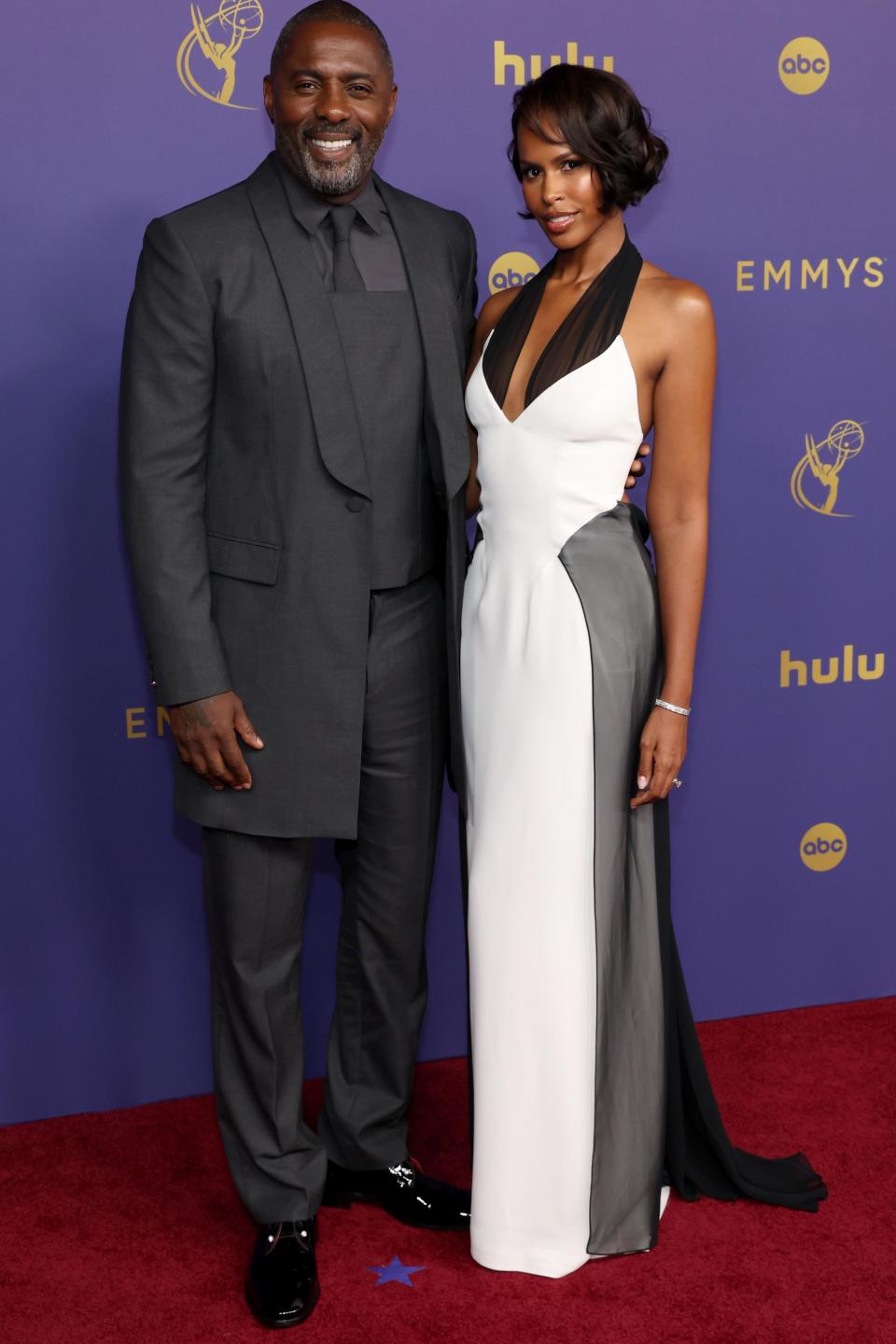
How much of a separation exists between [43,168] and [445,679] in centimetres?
113

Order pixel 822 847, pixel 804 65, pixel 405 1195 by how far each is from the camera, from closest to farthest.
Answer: pixel 405 1195
pixel 804 65
pixel 822 847

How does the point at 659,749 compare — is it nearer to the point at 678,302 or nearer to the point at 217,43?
the point at 678,302

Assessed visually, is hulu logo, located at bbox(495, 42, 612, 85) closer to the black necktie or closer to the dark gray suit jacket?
the dark gray suit jacket

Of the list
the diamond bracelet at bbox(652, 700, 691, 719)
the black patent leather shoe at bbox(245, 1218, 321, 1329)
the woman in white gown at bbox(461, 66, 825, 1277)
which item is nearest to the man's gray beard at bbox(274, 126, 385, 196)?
the woman in white gown at bbox(461, 66, 825, 1277)

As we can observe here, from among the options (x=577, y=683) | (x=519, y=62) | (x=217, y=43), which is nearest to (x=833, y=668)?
(x=577, y=683)

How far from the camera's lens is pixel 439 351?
2.27m

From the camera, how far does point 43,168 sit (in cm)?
263

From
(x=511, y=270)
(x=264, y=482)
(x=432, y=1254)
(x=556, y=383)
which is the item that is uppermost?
(x=511, y=270)

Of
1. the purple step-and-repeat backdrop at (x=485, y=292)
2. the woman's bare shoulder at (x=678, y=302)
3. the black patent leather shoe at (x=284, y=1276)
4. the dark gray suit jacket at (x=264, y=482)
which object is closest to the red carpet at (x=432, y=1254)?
the black patent leather shoe at (x=284, y=1276)

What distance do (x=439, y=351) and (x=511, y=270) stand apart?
0.73m

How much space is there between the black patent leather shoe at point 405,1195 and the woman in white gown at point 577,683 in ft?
0.47

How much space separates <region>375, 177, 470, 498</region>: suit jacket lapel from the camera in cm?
226

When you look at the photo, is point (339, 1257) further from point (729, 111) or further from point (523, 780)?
point (729, 111)

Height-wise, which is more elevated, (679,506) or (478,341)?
(478,341)
